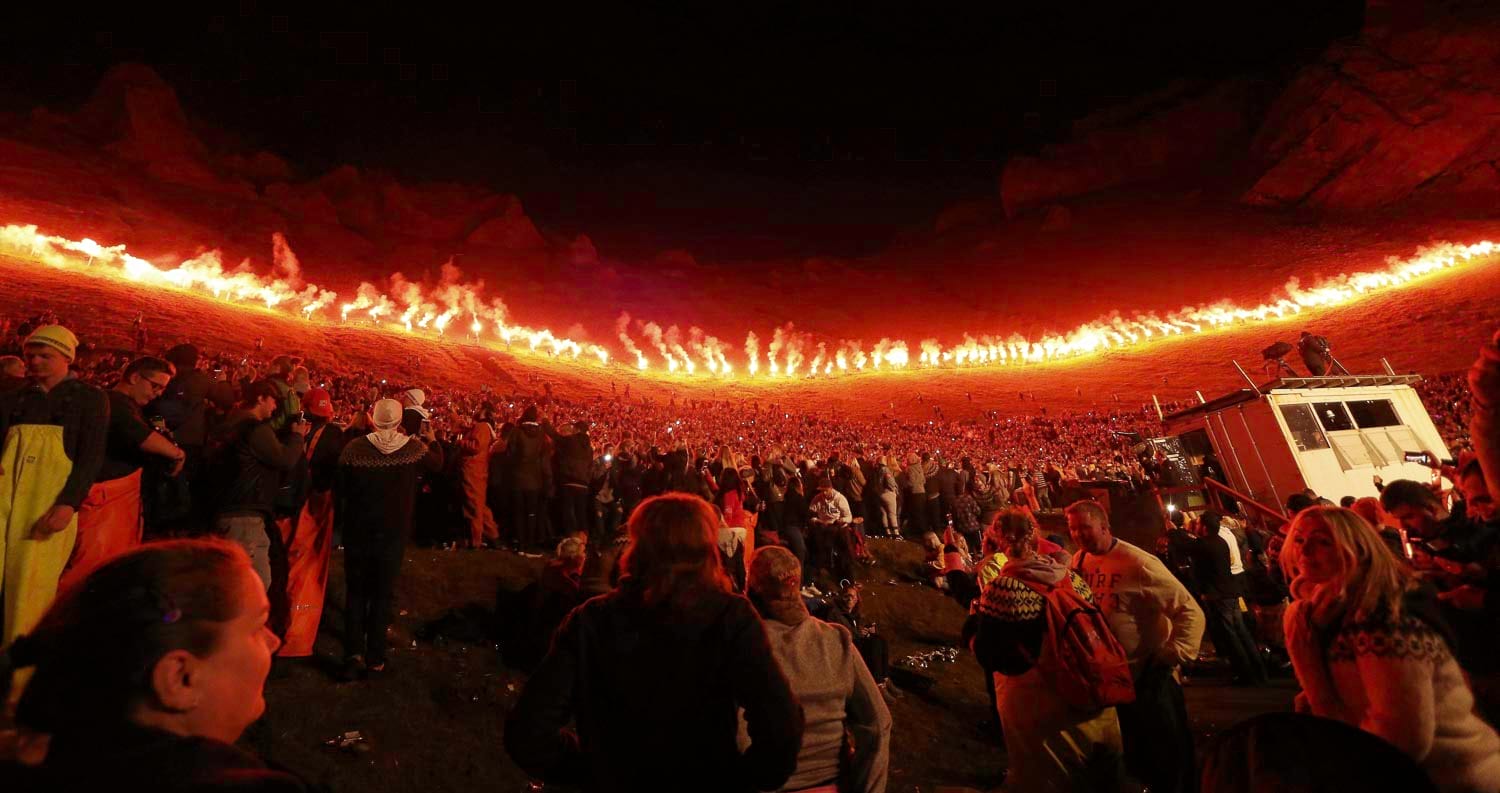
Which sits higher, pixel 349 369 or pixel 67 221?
pixel 67 221

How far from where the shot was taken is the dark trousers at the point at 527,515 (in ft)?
31.5

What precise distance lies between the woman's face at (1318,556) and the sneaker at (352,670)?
613 cm

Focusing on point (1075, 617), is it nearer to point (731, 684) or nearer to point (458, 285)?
point (731, 684)

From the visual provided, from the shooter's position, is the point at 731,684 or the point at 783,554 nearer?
the point at 731,684

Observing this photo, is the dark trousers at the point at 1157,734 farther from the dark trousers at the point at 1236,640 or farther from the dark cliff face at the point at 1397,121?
the dark cliff face at the point at 1397,121

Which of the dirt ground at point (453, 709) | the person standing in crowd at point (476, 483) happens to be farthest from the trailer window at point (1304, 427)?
the person standing in crowd at point (476, 483)

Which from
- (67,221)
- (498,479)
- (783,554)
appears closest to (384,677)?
(783,554)

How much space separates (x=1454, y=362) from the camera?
34.4 meters

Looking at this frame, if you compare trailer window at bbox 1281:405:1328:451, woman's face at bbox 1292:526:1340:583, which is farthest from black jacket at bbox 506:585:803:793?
trailer window at bbox 1281:405:1328:451

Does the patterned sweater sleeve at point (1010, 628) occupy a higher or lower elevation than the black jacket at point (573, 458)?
lower

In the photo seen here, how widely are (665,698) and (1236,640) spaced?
8.64m

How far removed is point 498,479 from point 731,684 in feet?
27.6

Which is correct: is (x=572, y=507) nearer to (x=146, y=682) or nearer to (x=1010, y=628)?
(x=1010, y=628)

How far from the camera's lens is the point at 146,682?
1.26m
